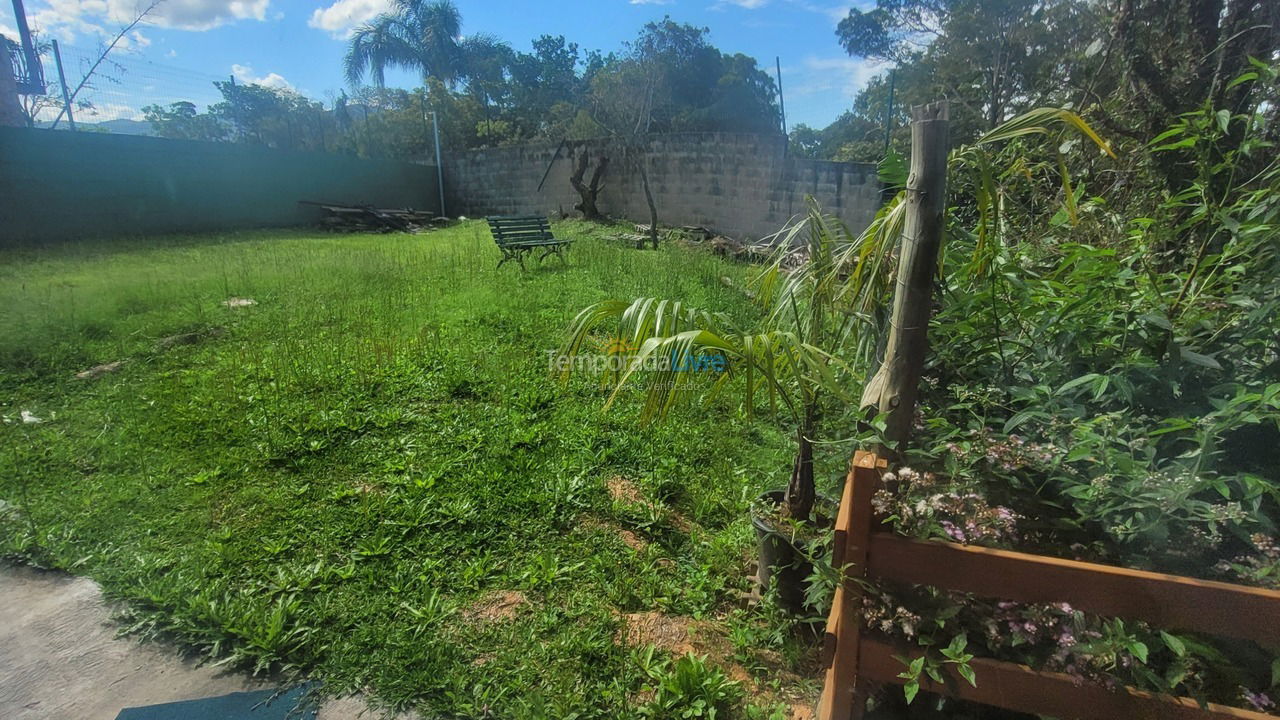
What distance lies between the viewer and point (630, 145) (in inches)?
456

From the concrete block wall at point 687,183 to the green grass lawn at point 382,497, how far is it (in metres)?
6.53

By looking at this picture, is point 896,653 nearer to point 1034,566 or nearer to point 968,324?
point 1034,566

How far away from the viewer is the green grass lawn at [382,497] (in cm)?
183

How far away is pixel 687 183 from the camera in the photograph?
11.2 m

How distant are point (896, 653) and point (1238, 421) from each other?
2.59 ft

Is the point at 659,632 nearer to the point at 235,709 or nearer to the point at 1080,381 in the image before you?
the point at 235,709

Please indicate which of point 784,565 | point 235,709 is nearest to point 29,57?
point 235,709

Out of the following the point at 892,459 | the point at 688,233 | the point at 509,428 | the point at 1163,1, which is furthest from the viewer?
the point at 688,233

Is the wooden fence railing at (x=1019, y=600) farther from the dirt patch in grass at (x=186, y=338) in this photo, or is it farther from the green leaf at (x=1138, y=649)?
the dirt patch in grass at (x=186, y=338)

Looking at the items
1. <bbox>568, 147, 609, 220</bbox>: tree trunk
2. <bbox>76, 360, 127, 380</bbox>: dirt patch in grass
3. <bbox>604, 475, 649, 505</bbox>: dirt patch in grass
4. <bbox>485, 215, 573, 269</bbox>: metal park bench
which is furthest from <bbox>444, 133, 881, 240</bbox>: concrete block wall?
<bbox>76, 360, 127, 380</bbox>: dirt patch in grass

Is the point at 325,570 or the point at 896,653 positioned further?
the point at 325,570

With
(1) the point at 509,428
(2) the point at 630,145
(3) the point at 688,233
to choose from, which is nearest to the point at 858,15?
(2) the point at 630,145

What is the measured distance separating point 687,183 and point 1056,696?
1086 centimetres

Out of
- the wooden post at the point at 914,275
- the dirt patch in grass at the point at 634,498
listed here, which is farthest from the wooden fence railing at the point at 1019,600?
the dirt patch in grass at the point at 634,498
